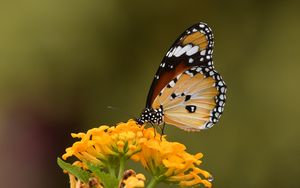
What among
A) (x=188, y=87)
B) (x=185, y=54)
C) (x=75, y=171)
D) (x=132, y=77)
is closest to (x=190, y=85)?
(x=188, y=87)

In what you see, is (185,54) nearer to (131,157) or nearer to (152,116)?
(152,116)

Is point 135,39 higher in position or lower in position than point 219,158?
higher

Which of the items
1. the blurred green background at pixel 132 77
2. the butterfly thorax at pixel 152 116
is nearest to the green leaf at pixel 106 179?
the butterfly thorax at pixel 152 116
